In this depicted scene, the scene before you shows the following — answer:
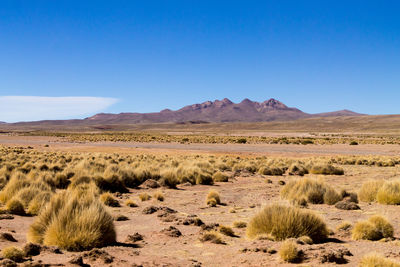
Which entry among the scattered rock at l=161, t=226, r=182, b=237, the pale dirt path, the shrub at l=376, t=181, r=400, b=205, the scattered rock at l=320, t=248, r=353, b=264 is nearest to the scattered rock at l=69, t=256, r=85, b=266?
the scattered rock at l=161, t=226, r=182, b=237

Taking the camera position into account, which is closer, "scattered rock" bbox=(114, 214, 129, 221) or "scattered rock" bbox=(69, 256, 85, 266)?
"scattered rock" bbox=(69, 256, 85, 266)

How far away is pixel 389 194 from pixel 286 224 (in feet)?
20.4

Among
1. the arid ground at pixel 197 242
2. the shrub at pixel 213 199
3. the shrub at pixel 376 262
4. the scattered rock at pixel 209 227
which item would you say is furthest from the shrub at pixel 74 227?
the shrub at pixel 213 199

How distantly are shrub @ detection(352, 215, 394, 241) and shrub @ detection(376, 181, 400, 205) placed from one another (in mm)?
4381

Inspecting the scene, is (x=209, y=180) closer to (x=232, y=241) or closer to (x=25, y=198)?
(x=25, y=198)

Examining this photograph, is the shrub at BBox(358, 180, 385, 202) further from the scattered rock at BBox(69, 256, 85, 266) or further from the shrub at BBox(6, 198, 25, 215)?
the shrub at BBox(6, 198, 25, 215)

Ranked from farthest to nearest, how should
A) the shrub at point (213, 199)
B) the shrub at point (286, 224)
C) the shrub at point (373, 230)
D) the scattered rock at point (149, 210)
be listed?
the shrub at point (213, 199) → the scattered rock at point (149, 210) → the shrub at point (373, 230) → the shrub at point (286, 224)

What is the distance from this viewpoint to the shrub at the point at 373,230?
809 centimetres

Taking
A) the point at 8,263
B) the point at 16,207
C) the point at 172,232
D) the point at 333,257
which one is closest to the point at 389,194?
the point at 333,257

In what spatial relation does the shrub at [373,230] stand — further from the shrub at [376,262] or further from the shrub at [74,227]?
the shrub at [74,227]

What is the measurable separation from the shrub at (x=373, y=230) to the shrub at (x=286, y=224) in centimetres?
72

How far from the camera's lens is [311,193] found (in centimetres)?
1330

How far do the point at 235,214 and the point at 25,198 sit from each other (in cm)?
662

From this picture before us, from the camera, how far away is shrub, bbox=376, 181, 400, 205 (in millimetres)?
12195
